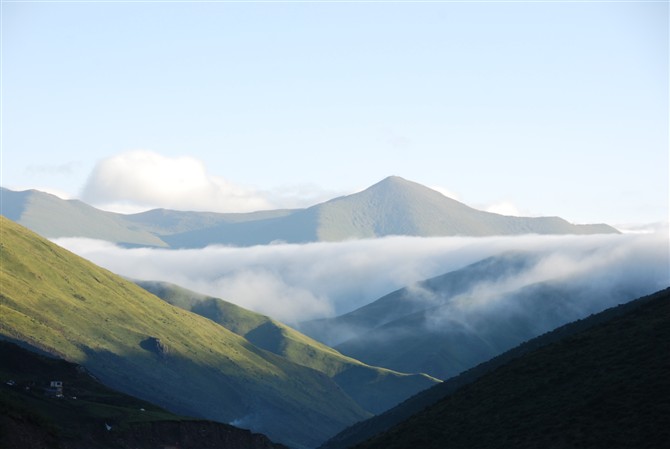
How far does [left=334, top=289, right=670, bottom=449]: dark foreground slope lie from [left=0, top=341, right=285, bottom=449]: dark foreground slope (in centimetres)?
4230

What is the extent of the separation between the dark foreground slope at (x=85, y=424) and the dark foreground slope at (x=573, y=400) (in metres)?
42.3

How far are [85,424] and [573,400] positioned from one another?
8731 cm

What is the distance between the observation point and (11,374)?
190m

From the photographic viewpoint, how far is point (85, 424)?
163 m

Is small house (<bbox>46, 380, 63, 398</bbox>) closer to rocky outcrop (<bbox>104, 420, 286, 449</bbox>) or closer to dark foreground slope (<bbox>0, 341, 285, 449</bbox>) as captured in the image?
dark foreground slope (<bbox>0, 341, 285, 449</bbox>)

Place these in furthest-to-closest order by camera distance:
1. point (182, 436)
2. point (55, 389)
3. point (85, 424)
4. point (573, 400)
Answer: point (55, 389)
point (182, 436)
point (85, 424)
point (573, 400)

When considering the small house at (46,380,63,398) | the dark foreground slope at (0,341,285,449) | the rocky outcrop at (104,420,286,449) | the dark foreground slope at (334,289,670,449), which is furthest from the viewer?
the small house at (46,380,63,398)

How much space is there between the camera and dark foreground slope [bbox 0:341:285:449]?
13075cm

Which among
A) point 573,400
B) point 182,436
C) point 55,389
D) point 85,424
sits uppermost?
point 55,389

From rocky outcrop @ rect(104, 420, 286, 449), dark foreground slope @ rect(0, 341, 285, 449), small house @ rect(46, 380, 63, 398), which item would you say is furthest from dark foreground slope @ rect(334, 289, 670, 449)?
small house @ rect(46, 380, 63, 398)

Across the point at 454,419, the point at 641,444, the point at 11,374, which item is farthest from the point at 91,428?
the point at 641,444

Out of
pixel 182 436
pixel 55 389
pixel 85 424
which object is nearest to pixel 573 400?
pixel 85 424

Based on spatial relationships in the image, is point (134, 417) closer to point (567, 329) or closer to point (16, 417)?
point (16, 417)

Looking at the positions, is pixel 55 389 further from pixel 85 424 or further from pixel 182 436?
pixel 182 436
